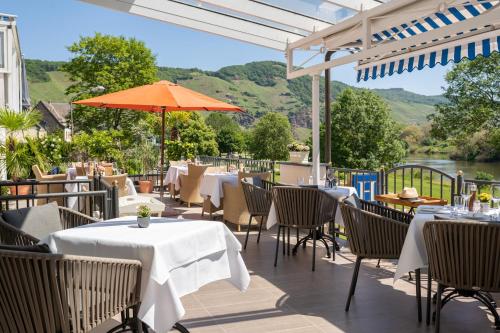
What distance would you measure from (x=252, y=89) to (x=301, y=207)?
72.9m

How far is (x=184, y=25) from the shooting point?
908 cm

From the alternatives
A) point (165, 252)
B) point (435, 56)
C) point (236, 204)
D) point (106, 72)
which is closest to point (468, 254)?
point (165, 252)

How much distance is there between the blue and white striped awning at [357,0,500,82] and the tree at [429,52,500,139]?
76.0 ft

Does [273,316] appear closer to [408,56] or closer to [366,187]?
[366,187]

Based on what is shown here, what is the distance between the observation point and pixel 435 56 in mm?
6598

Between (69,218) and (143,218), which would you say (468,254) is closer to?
(143,218)

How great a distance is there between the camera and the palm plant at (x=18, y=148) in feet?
40.1

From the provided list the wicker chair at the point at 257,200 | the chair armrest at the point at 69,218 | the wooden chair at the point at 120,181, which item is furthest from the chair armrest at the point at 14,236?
the wooden chair at the point at 120,181

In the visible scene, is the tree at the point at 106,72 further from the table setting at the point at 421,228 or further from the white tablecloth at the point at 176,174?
the table setting at the point at 421,228

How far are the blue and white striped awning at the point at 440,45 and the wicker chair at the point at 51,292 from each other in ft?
14.3

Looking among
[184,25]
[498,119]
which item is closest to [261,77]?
[498,119]

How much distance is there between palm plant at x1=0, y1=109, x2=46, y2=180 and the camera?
40.1 ft

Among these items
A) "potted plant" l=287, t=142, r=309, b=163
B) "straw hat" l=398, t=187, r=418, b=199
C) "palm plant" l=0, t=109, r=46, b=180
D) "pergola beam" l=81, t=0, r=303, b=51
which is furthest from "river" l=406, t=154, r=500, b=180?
"straw hat" l=398, t=187, r=418, b=199

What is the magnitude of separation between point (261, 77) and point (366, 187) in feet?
243
